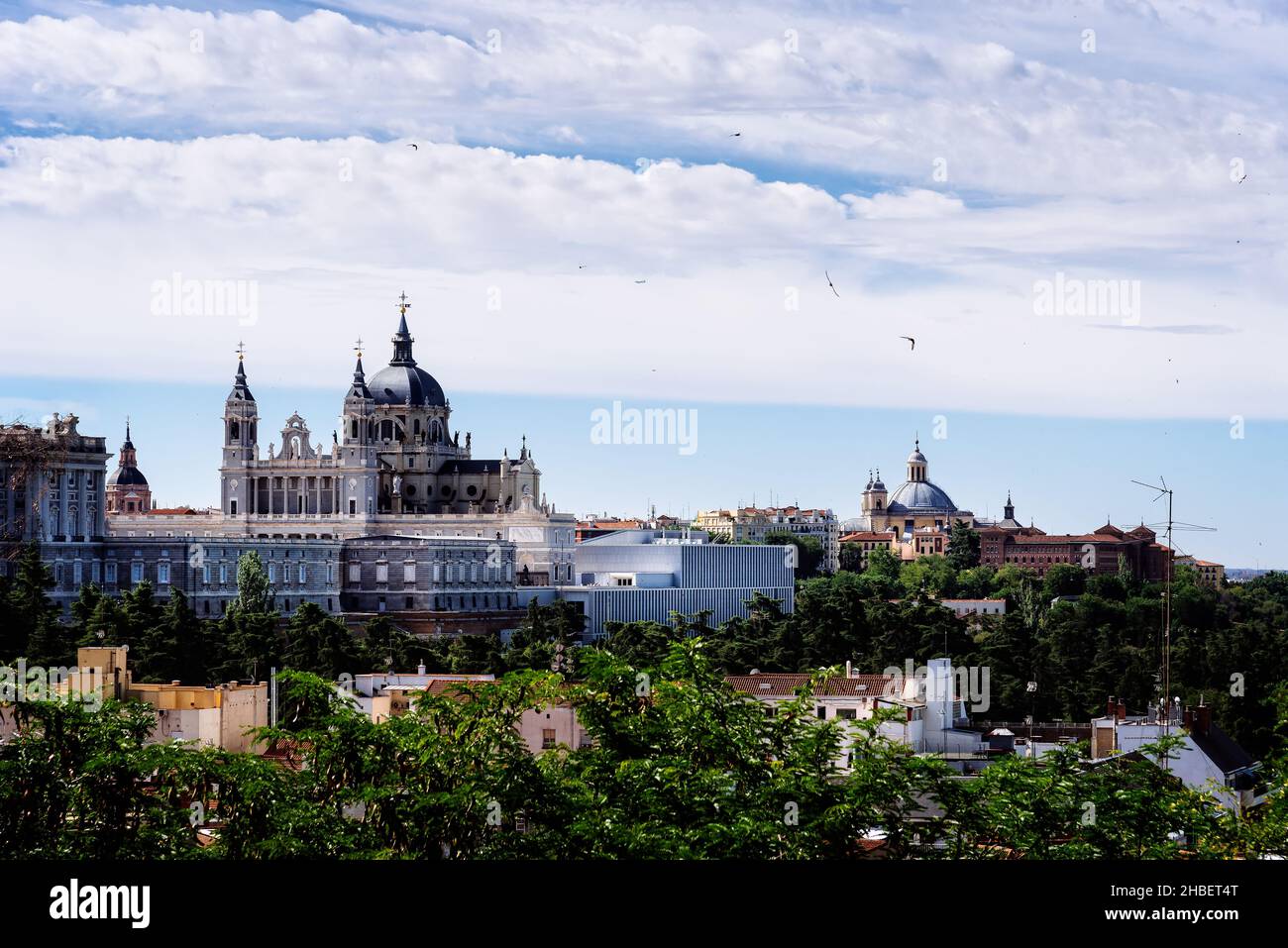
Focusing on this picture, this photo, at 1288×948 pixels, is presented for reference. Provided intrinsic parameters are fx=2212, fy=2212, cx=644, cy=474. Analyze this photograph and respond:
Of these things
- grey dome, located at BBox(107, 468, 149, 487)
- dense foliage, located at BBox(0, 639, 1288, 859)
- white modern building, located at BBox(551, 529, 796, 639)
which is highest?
grey dome, located at BBox(107, 468, 149, 487)

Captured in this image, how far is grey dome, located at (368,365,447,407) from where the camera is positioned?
507 ft

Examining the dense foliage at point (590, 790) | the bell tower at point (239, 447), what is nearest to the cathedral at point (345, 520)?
the bell tower at point (239, 447)

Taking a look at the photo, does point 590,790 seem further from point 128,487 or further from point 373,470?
point 128,487

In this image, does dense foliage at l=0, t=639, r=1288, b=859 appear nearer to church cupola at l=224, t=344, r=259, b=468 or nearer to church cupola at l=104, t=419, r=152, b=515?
church cupola at l=224, t=344, r=259, b=468

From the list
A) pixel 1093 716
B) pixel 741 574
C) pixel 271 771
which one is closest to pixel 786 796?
pixel 271 771

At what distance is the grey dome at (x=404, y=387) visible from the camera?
15450 cm

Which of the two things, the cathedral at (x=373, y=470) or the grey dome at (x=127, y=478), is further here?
the grey dome at (x=127, y=478)

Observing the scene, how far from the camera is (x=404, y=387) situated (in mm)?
155250

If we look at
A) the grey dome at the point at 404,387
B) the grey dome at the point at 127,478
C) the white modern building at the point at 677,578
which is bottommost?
the white modern building at the point at 677,578

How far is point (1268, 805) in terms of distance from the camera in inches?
1239

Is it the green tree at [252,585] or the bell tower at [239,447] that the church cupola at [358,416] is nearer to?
the bell tower at [239,447]

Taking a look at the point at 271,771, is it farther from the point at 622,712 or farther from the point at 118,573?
the point at 118,573

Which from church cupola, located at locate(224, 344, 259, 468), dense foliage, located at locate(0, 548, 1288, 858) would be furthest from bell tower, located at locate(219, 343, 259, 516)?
dense foliage, located at locate(0, 548, 1288, 858)

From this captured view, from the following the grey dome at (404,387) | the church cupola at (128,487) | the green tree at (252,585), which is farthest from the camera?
the church cupola at (128,487)
